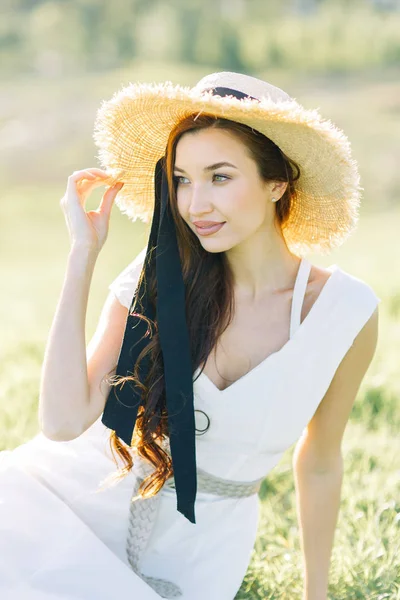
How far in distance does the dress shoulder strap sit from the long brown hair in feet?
0.66

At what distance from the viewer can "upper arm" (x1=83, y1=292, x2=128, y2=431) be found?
2699mm

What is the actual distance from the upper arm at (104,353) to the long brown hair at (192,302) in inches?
1.8

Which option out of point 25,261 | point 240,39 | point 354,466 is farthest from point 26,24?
point 354,466

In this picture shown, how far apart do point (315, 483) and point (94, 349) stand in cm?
86

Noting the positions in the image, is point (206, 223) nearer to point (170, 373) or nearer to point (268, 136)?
point (268, 136)

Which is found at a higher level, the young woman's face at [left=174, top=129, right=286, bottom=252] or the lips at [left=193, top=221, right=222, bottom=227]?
the young woman's face at [left=174, top=129, right=286, bottom=252]

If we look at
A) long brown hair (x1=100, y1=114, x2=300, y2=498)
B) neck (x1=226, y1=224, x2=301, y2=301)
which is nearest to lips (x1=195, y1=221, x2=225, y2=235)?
long brown hair (x1=100, y1=114, x2=300, y2=498)

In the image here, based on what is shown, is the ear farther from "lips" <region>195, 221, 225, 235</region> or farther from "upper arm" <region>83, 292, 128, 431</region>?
"upper arm" <region>83, 292, 128, 431</region>

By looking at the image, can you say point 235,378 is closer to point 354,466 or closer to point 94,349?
point 94,349

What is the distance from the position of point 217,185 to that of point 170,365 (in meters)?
0.54

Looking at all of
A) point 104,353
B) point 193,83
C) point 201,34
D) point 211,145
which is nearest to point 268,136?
point 211,145

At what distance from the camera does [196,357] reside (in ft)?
9.21

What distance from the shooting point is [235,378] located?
9.32ft

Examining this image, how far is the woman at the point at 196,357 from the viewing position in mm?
2621
